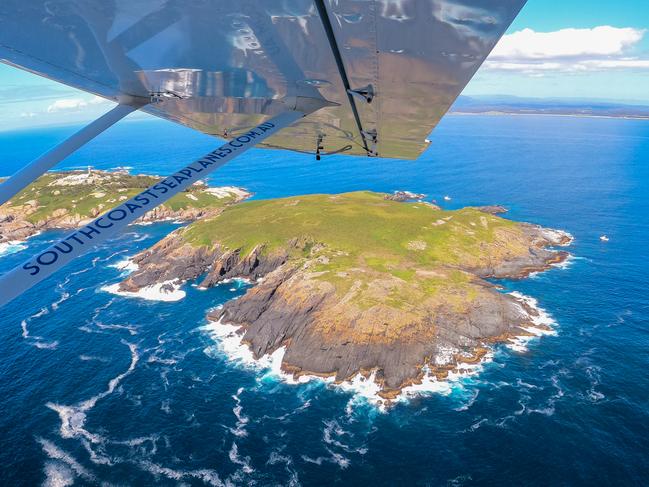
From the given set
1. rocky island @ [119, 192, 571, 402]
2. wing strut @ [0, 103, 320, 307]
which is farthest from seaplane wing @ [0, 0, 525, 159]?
rocky island @ [119, 192, 571, 402]

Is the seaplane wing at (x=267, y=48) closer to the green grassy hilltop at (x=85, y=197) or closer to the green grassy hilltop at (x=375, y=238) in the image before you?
the green grassy hilltop at (x=375, y=238)

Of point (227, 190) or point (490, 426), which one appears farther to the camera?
point (227, 190)

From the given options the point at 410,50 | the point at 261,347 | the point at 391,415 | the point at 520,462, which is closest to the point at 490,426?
the point at 520,462

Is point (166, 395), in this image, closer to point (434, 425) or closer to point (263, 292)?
point (263, 292)

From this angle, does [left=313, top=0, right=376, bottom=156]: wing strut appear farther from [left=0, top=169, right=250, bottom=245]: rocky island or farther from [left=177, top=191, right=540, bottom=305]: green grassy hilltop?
[left=0, top=169, right=250, bottom=245]: rocky island

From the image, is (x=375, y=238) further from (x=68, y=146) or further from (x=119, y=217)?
(x=119, y=217)
